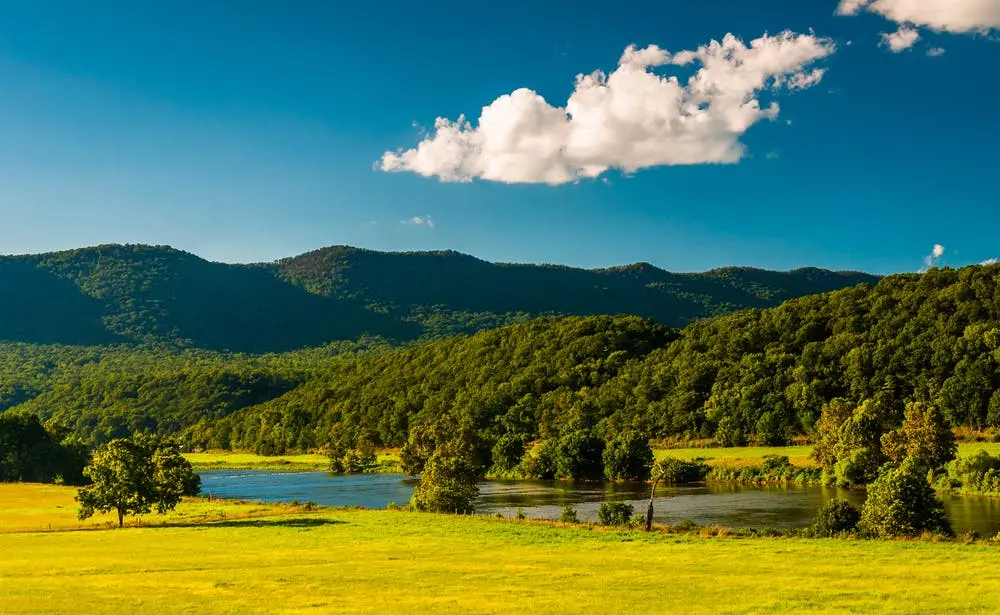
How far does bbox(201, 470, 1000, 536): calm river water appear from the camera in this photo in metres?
77.5

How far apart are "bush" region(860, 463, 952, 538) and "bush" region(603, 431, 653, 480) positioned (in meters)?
67.2

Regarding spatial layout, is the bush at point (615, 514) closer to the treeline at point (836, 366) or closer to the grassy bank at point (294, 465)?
the treeline at point (836, 366)

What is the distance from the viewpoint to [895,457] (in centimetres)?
9881

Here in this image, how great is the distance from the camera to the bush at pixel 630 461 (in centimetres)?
12744

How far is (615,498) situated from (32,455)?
94.8 meters

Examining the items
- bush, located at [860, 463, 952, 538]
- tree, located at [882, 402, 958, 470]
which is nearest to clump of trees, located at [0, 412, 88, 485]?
tree, located at [882, 402, 958, 470]

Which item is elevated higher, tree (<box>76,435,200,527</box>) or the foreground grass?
tree (<box>76,435,200,527</box>)

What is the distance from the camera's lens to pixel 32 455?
449ft

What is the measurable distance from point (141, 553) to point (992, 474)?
271 ft

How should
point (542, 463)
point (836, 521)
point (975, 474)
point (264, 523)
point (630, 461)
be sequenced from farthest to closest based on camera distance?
1. point (542, 463)
2. point (630, 461)
3. point (975, 474)
4. point (264, 523)
5. point (836, 521)

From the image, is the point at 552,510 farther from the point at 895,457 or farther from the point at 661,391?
the point at 661,391

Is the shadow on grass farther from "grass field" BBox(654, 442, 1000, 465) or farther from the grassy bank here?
the grassy bank

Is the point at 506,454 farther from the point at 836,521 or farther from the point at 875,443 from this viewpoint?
the point at 836,521

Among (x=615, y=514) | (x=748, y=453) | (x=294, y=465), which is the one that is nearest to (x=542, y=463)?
(x=748, y=453)
